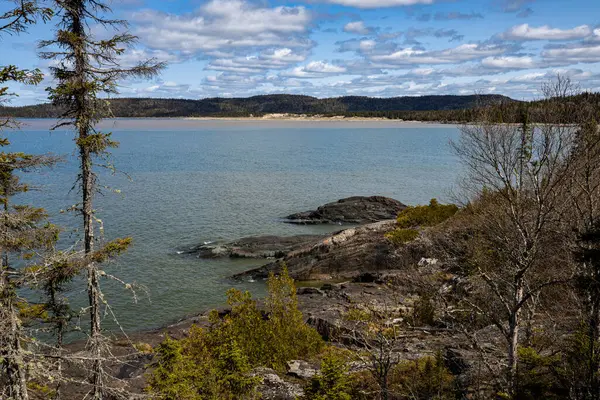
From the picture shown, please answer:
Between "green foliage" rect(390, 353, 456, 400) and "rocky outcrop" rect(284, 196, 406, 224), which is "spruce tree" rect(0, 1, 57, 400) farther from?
"rocky outcrop" rect(284, 196, 406, 224)

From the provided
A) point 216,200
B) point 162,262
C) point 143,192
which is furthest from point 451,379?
point 143,192

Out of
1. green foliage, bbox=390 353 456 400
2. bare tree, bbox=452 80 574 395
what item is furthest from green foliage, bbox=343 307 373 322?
bare tree, bbox=452 80 574 395

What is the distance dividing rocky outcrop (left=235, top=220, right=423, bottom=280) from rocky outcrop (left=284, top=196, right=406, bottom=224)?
14815 millimetres

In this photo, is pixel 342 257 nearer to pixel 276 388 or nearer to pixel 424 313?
pixel 424 313

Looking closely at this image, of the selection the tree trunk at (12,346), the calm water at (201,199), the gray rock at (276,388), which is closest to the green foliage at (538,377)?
the gray rock at (276,388)

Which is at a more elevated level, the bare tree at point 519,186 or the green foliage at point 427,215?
the bare tree at point 519,186

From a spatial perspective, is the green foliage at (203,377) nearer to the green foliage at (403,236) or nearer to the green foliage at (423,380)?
the green foliage at (423,380)

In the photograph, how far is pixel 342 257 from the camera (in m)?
37.0

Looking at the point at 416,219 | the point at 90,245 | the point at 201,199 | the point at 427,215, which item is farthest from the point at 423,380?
the point at 201,199

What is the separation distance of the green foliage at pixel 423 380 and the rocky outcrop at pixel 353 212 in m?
36.9

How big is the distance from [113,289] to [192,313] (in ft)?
23.4

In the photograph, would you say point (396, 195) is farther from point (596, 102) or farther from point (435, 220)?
point (596, 102)

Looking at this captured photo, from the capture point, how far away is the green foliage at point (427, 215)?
119 feet

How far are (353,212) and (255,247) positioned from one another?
17071 mm
